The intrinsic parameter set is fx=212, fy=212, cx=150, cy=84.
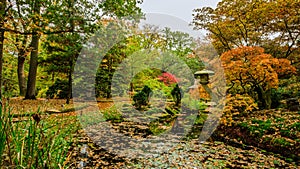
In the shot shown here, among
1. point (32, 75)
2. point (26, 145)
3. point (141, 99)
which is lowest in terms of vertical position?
point (26, 145)

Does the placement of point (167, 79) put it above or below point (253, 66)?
below

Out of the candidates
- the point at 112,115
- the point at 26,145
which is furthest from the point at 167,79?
the point at 26,145

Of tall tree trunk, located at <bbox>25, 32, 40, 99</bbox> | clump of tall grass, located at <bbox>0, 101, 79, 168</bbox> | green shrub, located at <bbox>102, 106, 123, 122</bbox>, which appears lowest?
green shrub, located at <bbox>102, 106, 123, 122</bbox>

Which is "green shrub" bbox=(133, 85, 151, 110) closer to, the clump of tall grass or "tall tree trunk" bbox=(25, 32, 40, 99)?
"tall tree trunk" bbox=(25, 32, 40, 99)

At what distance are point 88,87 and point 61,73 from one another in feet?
5.76

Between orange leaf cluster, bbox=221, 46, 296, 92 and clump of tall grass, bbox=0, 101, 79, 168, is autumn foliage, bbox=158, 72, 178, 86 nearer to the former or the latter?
orange leaf cluster, bbox=221, 46, 296, 92

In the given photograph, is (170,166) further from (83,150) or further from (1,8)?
(1,8)

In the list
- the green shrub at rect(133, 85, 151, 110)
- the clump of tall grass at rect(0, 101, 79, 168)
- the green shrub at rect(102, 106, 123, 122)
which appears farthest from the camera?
the green shrub at rect(133, 85, 151, 110)

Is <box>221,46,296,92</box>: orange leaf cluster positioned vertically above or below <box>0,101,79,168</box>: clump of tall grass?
above

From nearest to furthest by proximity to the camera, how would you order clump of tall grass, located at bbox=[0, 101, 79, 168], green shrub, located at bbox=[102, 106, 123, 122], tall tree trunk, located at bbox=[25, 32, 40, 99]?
clump of tall grass, located at bbox=[0, 101, 79, 168] < green shrub, located at bbox=[102, 106, 123, 122] < tall tree trunk, located at bbox=[25, 32, 40, 99]

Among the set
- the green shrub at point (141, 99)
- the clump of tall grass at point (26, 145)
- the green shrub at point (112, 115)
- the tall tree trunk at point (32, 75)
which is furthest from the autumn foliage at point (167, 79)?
the clump of tall grass at point (26, 145)

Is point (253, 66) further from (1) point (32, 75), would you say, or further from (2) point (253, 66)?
(1) point (32, 75)

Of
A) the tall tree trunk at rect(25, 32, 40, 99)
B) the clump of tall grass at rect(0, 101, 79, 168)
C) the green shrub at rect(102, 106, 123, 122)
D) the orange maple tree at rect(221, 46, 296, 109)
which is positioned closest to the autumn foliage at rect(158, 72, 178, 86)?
the green shrub at rect(102, 106, 123, 122)

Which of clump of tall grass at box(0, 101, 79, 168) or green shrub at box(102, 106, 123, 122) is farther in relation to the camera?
green shrub at box(102, 106, 123, 122)
